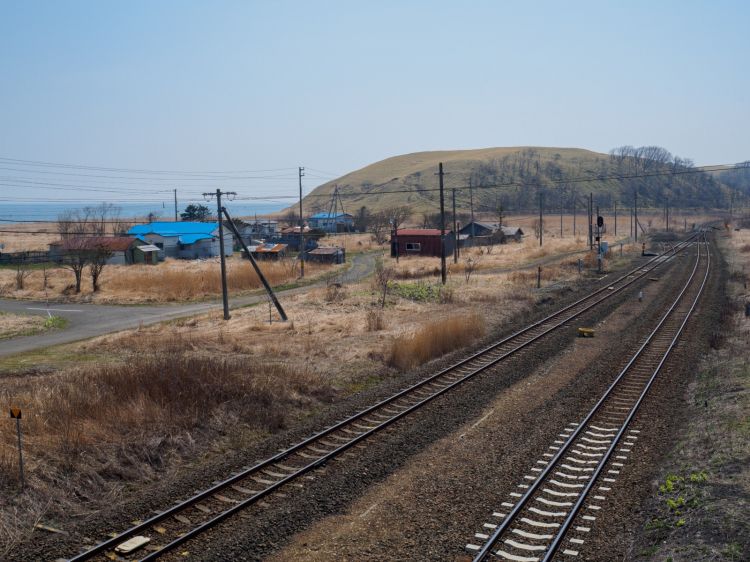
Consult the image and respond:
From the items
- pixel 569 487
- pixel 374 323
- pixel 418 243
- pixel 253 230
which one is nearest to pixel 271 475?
pixel 569 487

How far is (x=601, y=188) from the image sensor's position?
176375 millimetres

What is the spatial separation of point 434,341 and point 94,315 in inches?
867

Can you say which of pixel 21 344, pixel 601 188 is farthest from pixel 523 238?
→ pixel 601 188

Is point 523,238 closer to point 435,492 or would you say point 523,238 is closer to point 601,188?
point 435,492

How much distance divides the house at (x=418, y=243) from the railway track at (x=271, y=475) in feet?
138

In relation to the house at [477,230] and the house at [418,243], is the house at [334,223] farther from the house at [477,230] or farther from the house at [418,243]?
the house at [418,243]

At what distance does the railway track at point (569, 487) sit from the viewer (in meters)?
8.53

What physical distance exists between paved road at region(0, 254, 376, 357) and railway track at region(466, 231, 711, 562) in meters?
22.0

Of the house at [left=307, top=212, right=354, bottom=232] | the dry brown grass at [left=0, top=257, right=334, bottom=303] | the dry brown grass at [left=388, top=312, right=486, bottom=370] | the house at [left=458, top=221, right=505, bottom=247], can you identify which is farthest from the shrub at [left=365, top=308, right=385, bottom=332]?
the house at [left=307, top=212, right=354, bottom=232]

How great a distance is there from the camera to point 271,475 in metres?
10.8

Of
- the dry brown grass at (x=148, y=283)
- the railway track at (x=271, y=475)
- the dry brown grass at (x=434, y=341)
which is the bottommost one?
the railway track at (x=271, y=475)

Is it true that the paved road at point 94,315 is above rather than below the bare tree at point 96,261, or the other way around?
below

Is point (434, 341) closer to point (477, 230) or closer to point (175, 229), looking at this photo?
point (175, 229)

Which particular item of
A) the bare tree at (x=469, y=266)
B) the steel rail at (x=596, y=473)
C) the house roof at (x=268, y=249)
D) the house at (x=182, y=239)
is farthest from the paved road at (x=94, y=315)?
the steel rail at (x=596, y=473)
